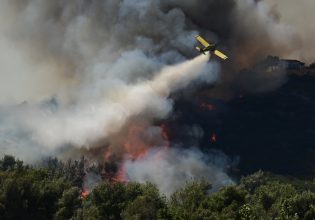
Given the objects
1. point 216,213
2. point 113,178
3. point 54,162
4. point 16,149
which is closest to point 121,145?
point 113,178

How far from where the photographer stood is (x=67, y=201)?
108 m

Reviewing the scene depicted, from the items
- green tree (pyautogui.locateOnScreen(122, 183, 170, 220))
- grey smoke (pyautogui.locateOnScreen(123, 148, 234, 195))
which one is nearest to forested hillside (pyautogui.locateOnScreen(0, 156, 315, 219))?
green tree (pyautogui.locateOnScreen(122, 183, 170, 220))

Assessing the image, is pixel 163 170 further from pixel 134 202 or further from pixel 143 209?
pixel 143 209

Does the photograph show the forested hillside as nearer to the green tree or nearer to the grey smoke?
the green tree

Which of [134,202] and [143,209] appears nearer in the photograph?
[143,209]

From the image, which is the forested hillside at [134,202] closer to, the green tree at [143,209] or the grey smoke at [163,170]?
the green tree at [143,209]

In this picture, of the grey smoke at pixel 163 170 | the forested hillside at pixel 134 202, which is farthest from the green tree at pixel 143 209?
the grey smoke at pixel 163 170

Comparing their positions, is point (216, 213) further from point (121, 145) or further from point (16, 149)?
point (16, 149)

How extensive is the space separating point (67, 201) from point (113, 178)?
81.6 metres

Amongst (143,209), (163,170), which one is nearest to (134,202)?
(143,209)

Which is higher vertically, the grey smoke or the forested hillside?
the grey smoke

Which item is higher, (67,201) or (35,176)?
(35,176)

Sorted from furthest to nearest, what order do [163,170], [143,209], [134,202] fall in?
[163,170], [134,202], [143,209]

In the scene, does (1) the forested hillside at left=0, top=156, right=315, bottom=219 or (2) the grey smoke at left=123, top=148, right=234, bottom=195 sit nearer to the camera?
(1) the forested hillside at left=0, top=156, right=315, bottom=219
